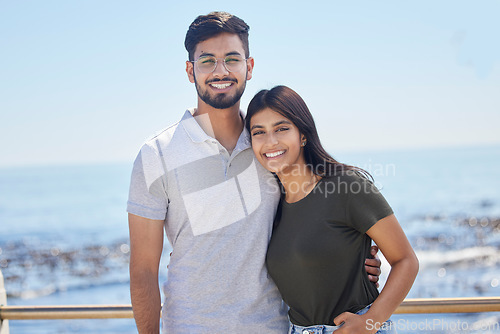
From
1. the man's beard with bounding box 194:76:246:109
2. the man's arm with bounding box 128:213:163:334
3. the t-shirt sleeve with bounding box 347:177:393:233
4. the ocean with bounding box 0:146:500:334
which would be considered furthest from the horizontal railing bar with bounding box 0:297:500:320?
the man's beard with bounding box 194:76:246:109

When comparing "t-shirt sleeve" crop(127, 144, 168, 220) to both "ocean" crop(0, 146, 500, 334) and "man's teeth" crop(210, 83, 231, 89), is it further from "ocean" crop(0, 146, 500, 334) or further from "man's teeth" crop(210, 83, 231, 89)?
"ocean" crop(0, 146, 500, 334)

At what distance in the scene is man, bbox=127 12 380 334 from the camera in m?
2.20

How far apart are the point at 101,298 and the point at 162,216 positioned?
10199 millimetres

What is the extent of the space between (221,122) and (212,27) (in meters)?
0.50

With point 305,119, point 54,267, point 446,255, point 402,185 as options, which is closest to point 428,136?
point 402,185

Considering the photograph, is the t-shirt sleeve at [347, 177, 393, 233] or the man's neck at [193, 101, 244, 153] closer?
the t-shirt sleeve at [347, 177, 393, 233]

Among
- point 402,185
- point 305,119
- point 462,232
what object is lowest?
point 402,185

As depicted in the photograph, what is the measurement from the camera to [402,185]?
38844 millimetres

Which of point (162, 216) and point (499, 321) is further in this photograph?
point (499, 321)

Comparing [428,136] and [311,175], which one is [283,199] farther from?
[428,136]

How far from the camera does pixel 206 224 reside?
7.38 feet

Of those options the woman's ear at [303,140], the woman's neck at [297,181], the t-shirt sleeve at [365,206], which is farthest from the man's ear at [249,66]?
the t-shirt sleeve at [365,206]

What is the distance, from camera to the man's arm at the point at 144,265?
2.20 metres

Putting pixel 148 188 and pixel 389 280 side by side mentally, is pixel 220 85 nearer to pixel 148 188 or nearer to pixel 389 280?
pixel 148 188
